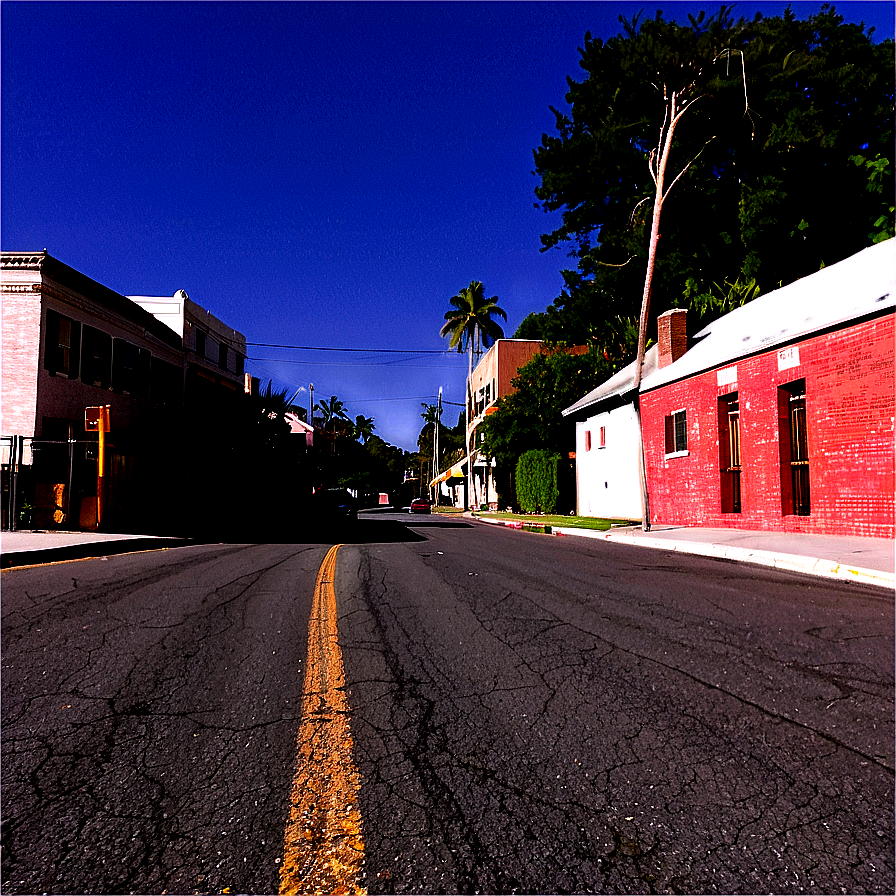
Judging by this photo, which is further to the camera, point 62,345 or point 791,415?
point 62,345

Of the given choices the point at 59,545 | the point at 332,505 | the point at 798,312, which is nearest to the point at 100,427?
the point at 59,545

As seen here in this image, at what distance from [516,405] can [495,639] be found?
96.5 feet

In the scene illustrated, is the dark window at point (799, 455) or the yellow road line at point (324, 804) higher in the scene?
the dark window at point (799, 455)

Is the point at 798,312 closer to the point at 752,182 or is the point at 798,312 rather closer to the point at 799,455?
the point at 799,455

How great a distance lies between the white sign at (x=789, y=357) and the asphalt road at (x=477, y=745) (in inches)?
372

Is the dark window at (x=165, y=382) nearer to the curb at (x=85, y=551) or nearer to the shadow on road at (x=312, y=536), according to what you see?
the shadow on road at (x=312, y=536)

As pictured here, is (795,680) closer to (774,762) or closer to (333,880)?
(774,762)

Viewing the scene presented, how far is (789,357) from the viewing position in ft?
47.6

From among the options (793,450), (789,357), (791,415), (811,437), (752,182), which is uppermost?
(752,182)

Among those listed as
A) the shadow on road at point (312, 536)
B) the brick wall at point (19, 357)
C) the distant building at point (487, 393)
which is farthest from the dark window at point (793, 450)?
the distant building at point (487, 393)

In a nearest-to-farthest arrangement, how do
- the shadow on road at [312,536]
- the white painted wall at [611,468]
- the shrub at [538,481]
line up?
the shadow on road at [312,536] < the white painted wall at [611,468] < the shrub at [538,481]

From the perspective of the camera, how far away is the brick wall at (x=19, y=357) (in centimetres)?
1761

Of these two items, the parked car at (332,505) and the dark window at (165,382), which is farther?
the parked car at (332,505)

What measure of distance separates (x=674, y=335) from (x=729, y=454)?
242 inches
